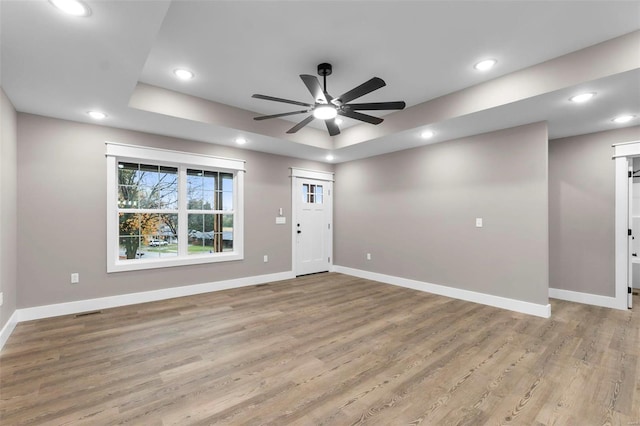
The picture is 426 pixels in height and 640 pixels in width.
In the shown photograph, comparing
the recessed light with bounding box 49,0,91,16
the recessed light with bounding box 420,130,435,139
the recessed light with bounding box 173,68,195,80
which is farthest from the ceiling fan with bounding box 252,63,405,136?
the recessed light with bounding box 420,130,435,139

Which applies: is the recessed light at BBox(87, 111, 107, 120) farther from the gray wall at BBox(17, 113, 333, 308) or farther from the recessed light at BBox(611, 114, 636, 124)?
the recessed light at BBox(611, 114, 636, 124)

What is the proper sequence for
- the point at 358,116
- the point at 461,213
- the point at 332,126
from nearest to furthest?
1. the point at 358,116
2. the point at 332,126
3. the point at 461,213

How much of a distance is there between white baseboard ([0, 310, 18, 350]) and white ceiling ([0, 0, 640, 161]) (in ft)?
7.87

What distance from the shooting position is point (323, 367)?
2490 millimetres

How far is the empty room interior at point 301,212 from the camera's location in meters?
2.13

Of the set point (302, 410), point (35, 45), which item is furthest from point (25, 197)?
point (302, 410)

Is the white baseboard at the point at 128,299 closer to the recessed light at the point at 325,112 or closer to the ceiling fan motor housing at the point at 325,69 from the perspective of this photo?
the recessed light at the point at 325,112

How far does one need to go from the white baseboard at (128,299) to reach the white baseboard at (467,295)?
85.8 inches

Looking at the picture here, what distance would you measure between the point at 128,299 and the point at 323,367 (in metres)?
3.22

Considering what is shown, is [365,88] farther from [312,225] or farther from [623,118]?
[312,225]

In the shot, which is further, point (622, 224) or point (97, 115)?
point (622, 224)

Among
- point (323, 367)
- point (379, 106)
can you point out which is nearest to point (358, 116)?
point (379, 106)

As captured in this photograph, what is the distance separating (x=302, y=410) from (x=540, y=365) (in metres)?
2.11

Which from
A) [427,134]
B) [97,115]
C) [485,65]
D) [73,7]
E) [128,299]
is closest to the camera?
[73,7]
